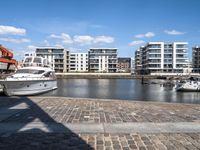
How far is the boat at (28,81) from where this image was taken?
2755cm

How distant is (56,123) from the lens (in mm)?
7387

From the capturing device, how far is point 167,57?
124438 millimetres

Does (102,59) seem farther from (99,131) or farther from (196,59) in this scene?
(99,131)

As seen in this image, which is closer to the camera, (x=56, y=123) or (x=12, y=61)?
(x=56, y=123)

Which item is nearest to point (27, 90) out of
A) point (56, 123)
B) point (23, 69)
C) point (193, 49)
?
point (23, 69)

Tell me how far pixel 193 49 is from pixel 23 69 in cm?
14038

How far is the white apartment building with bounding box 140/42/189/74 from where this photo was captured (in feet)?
399

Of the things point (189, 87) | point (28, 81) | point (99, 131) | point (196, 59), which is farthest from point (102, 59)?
point (99, 131)

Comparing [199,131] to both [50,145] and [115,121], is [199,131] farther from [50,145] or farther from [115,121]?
[50,145]

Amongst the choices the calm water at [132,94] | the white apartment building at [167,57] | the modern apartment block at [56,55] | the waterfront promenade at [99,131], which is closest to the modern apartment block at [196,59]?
the white apartment building at [167,57]

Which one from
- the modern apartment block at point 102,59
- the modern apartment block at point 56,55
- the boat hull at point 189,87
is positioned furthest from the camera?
the modern apartment block at point 102,59

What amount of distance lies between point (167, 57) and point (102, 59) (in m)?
38.7

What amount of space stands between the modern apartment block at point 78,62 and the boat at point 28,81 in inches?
4489

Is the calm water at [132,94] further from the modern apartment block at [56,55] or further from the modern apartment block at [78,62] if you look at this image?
the modern apartment block at [78,62]
